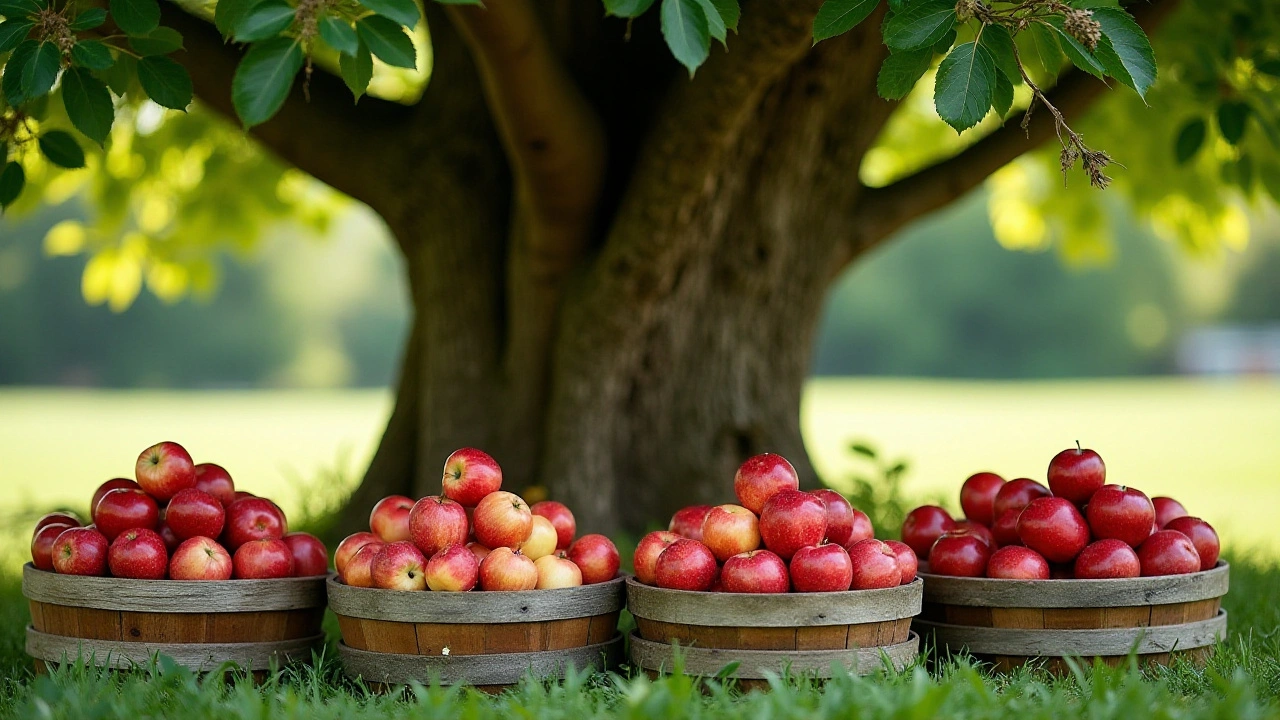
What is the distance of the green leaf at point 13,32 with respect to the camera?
256cm

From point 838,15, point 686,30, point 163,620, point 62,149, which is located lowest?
point 163,620

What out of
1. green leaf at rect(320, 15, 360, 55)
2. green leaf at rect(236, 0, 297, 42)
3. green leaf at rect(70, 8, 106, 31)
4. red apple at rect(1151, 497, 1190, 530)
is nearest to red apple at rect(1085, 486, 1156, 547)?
red apple at rect(1151, 497, 1190, 530)

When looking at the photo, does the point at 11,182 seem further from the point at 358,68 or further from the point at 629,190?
the point at 629,190

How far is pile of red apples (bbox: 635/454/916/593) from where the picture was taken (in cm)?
277

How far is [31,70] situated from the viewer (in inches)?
99.0

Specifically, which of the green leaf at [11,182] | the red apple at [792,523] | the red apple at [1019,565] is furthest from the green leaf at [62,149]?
the red apple at [1019,565]

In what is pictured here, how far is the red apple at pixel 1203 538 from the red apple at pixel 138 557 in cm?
272

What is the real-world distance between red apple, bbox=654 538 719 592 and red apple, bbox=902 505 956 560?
86cm

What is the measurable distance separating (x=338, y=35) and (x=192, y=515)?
4.90 feet

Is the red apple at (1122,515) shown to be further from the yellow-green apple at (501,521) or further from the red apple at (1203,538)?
the yellow-green apple at (501,521)

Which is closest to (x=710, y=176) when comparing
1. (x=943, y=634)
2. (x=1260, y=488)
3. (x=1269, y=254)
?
(x=943, y=634)

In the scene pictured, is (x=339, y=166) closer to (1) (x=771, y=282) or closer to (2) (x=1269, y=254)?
(1) (x=771, y=282)

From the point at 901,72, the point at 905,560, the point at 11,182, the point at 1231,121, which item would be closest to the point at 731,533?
the point at 905,560

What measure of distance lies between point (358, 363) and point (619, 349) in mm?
45554
